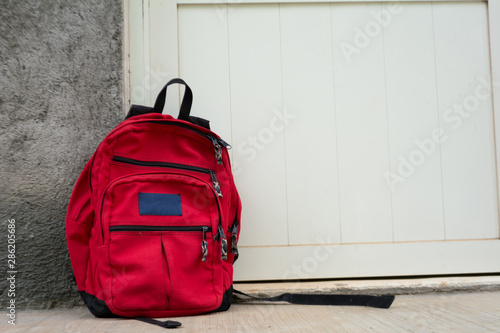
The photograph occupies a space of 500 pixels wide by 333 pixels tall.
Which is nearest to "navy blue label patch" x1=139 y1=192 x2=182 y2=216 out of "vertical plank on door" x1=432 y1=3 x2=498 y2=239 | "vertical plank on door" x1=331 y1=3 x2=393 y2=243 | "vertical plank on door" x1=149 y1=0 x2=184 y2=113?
"vertical plank on door" x1=149 y1=0 x2=184 y2=113

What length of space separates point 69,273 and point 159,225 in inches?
14.5

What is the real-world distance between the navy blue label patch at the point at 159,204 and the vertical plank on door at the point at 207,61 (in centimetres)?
34

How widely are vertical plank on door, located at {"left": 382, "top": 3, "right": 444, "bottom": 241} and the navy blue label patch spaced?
0.71 m

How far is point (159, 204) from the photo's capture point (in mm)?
1177

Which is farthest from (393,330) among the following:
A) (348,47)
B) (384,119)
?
(348,47)

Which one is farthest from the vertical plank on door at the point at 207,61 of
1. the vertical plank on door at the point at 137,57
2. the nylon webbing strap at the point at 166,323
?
the nylon webbing strap at the point at 166,323

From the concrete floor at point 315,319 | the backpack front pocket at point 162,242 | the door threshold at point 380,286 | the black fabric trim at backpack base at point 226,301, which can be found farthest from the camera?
the door threshold at point 380,286

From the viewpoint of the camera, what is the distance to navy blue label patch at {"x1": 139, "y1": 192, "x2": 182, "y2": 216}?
117cm

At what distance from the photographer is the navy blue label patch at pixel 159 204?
1167mm

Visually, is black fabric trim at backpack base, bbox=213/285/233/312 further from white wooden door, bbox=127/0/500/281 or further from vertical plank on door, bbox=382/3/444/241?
vertical plank on door, bbox=382/3/444/241

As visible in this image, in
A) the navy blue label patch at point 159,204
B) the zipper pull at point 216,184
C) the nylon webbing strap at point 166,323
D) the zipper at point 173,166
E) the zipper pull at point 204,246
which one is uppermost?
the zipper at point 173,166

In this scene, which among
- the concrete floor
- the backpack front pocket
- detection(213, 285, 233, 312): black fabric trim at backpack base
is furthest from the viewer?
detection(213, 285, 233, 312): black fabric trim at backpack base

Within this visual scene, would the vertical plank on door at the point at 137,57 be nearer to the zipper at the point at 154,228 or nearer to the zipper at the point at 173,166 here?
the zipper at the point at 173,166

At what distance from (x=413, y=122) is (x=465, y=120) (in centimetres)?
17
